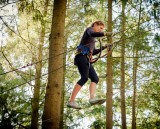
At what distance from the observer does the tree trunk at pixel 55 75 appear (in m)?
Answer: 4.07

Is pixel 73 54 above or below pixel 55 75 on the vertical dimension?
above

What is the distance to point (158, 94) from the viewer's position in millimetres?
11273

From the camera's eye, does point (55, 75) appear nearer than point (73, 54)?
Yes

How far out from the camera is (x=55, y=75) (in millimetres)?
4273

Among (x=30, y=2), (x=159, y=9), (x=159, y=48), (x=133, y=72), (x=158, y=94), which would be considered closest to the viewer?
(x=30, y=2)

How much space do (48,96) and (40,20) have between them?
1.86 m

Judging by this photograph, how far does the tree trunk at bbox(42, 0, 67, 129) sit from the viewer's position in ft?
13.4

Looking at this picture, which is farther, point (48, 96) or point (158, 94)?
point (158, 94)

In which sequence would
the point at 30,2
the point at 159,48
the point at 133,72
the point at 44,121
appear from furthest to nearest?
the point at 133,72 < the point at 159,48 < the point at 30,2 < the point at 44,121

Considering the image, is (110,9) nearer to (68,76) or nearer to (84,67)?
(68,76)

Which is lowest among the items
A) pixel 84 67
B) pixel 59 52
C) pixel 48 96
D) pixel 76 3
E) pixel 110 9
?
pixel 48 96

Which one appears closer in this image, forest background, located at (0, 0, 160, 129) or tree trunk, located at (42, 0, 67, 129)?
tree trunk, located at (42, 0, 67, 129)

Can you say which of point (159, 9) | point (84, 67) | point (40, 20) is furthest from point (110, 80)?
point (84, 67)

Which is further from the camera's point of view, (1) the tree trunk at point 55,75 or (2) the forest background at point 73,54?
(2) the forest background at point 73,54
